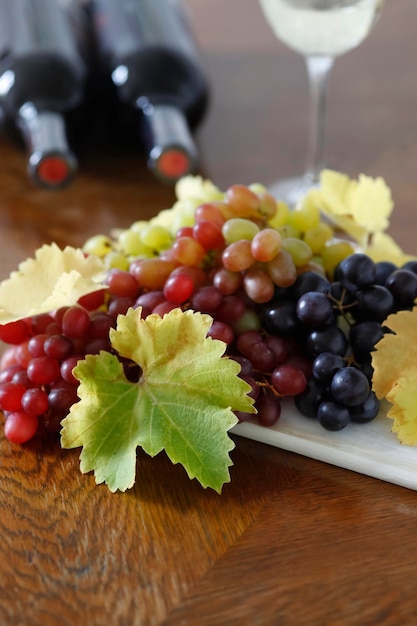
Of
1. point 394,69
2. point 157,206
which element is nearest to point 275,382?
point 157,206

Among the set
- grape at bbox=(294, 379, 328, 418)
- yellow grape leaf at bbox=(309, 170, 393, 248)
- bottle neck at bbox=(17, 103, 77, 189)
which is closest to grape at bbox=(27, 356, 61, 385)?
grape at bbox=(294, 379, 328, 418)

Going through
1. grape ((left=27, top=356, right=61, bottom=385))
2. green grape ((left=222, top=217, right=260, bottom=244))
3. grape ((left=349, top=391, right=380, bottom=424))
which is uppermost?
green grape ((left=222, top=217, right=260, bottom=244))

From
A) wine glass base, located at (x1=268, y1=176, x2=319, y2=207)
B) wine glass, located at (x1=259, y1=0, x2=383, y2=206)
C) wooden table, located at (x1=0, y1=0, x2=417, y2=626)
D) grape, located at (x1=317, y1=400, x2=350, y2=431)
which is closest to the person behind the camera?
wooden table, located at (x1=0, y1=0, x2=417, y2=626)

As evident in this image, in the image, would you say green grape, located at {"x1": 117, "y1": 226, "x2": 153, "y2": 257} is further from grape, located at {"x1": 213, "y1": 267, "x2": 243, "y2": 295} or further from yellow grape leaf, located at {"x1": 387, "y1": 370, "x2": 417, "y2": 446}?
yellow grape leaf, located at {"x1": 387, "y1": 370, "x2": 417, "y2": 446}

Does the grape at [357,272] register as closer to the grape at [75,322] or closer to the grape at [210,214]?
the grape at [210,214]

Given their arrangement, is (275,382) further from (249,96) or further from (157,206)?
(249,96)

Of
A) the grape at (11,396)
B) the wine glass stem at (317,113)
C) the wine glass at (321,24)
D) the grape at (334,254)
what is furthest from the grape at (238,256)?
the wine glass stem at (317,113)
